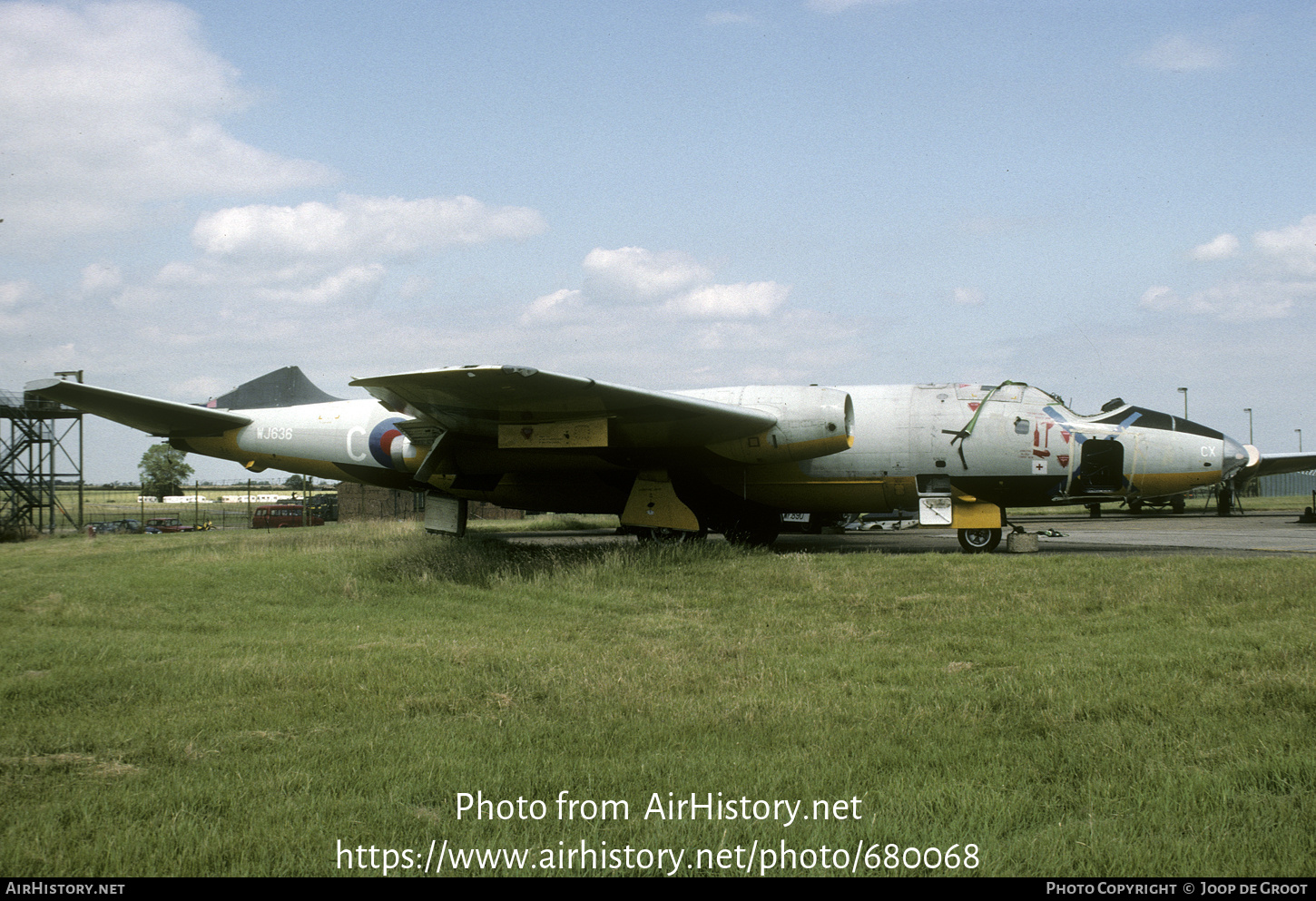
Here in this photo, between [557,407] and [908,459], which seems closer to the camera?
[557,407]

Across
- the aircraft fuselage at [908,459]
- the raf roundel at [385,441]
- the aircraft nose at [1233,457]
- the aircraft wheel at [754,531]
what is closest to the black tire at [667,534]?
the aircraft fuselage at [908,459]

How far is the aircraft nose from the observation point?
14.2 meters

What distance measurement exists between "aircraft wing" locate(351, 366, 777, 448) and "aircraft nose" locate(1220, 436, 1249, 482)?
25.2ft

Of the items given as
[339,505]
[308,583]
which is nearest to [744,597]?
[308,583]

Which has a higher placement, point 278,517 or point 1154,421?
point 1154,421

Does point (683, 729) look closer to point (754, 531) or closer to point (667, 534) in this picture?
point (667, 534)

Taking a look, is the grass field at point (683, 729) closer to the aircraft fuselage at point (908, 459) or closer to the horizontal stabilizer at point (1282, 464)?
the aircraft fuselage at point (908, 459)

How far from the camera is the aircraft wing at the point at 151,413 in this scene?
50.3ft

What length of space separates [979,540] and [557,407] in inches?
304

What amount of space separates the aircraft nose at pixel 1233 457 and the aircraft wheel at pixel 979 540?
3803 millimetres

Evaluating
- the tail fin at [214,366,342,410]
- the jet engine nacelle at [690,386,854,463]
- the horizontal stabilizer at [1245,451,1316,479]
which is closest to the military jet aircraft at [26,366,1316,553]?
the jet engine nacelle at [690,386,854,463]

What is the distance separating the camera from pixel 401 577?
37.7 ft

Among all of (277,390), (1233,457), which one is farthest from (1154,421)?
(277,390)

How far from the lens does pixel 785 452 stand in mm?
14070
